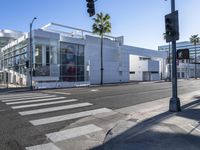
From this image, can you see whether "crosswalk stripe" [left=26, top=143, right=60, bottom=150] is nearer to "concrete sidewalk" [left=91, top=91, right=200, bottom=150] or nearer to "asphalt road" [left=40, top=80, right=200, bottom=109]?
"concrete sidewalk" [left=91, top=91, right=200, bottom=150]

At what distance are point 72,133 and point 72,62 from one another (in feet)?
106

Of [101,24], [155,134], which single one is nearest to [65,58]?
[101,24]

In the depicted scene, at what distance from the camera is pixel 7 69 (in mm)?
47000

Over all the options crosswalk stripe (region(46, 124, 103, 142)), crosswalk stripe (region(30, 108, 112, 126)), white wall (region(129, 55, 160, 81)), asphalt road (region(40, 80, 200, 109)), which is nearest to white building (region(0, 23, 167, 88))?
white wall (region(129, 55, 160, 81))

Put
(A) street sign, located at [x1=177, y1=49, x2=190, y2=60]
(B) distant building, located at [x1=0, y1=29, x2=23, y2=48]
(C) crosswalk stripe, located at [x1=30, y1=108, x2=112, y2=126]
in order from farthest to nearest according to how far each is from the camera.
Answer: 1. (B) distant building, located at [x1=0, y1=29, x2=23, y2=48]
2. (A) street sign, located at [x1=177, y1=49, x2=190, y2=60]
3. (C) crosswalk stripe, located at [x1=30, y1=108, x2=112, y2=126]

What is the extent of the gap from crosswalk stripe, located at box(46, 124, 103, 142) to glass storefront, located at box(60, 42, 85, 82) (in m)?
29.5

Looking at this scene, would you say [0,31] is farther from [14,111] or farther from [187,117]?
[187,117]

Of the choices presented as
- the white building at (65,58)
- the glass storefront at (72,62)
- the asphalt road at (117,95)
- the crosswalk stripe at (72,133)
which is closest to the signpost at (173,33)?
the asphalt road at (117,95)

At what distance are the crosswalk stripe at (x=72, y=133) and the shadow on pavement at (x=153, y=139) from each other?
30.2 inches

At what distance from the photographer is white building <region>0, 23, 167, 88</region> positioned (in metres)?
33.9

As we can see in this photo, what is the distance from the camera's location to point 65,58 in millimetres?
37594

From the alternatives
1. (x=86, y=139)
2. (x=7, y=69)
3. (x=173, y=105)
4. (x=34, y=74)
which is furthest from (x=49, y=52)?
(x=86, y=139)

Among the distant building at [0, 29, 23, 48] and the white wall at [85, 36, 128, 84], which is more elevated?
the distant building at [0, 29, 23, 48]

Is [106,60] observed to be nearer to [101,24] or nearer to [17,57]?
[101,24]
